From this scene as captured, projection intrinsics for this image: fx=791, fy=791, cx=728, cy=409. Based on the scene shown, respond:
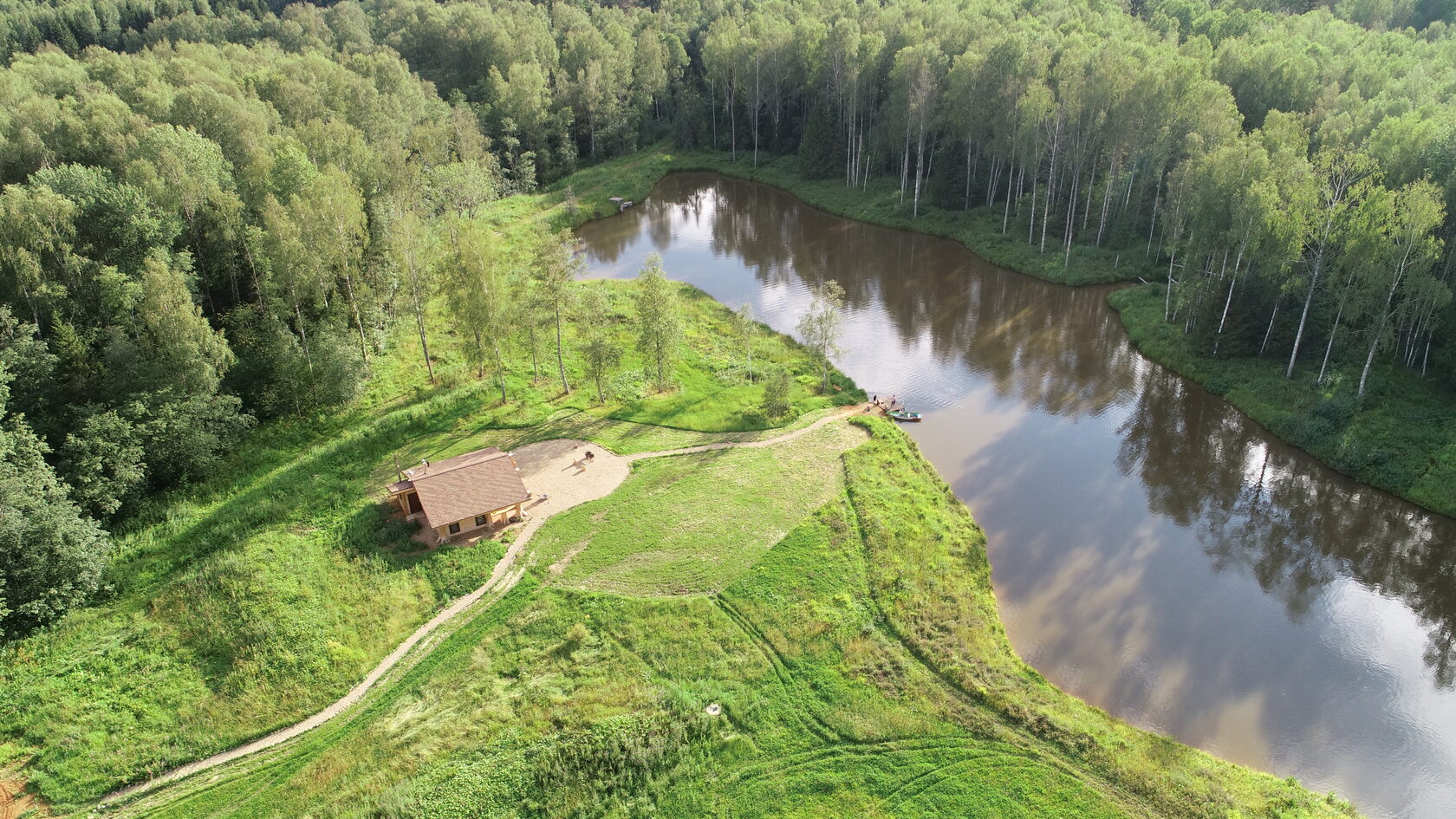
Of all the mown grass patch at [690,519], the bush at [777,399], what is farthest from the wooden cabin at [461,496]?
the bush at [777,399]

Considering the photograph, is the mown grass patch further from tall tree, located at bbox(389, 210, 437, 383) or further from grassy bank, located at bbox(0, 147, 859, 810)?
tall tree, located at bbox(389, 210, 437, 383)

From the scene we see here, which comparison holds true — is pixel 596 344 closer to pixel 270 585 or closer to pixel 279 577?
pixel 279 577

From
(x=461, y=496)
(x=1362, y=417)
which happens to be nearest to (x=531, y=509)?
(x=461, y=496)

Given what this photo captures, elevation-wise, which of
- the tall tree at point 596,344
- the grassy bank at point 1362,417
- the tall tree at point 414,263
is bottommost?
the grassy bank at point 1362,417

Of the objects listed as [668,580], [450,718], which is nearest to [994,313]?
[668,580]

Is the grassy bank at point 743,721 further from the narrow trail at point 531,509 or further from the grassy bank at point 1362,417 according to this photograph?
the grassy bank at point 1362,417

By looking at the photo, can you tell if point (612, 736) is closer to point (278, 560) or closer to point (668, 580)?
point (668, 580)
